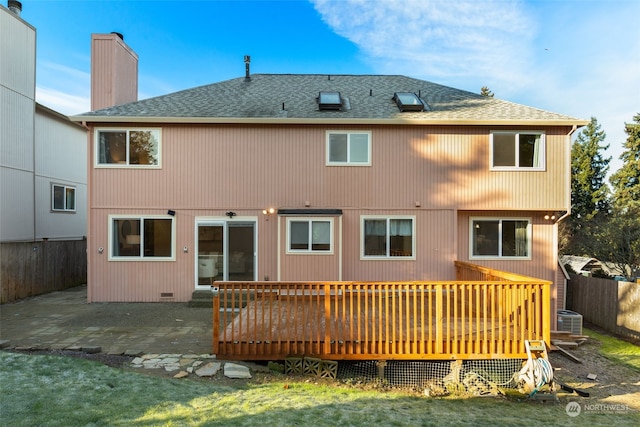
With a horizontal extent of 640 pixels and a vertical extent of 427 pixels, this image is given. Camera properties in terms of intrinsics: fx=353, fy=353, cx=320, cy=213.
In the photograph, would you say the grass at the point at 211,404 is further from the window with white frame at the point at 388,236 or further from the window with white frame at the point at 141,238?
the window with white frame at the point at 388,236

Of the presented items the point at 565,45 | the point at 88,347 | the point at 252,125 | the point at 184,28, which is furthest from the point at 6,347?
the point at 565,45

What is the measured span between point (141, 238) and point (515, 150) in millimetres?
10956

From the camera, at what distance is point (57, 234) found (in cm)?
1370

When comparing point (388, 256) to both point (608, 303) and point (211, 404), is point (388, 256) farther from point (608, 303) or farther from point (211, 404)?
point (608, 303)

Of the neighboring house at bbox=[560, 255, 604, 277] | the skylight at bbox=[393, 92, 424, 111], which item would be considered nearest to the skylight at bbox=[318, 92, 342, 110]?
the skylight at bbox=[393, 92, 424, 111]

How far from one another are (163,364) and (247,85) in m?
10.2

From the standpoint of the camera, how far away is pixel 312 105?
11016mm

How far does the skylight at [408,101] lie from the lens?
34.7 ft

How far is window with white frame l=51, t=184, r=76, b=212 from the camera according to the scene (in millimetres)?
13633

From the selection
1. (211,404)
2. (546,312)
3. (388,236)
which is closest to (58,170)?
(388,236)

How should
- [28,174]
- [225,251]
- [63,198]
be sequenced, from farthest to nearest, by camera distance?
[63,198], [28,174], [225,251]

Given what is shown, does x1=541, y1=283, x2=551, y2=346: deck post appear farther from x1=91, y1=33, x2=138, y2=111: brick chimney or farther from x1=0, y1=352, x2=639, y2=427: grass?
x1=91, y1=33, x2=138, y2=111: brick chimney

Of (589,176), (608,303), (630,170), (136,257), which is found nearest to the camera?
(136,257)

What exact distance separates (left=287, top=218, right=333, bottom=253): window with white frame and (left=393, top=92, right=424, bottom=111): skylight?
13.7ft
